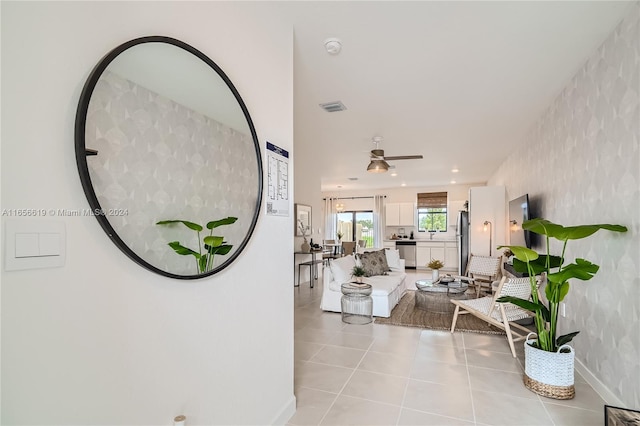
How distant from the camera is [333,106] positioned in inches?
148

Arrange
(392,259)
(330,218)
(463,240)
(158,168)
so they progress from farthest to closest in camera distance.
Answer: (330,218), (463,240), (392,259), (158,168)

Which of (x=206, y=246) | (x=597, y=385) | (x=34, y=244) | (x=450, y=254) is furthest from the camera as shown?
(x=450, y=254)

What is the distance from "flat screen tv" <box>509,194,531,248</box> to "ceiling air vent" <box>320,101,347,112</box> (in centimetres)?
283

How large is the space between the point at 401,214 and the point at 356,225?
1653mm

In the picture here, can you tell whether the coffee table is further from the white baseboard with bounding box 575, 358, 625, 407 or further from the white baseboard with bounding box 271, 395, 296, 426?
the white baseboard with bounding box 271, 395, 296, 426

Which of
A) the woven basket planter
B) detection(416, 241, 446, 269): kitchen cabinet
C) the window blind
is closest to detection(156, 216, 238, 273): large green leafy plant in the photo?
the woven basket planter

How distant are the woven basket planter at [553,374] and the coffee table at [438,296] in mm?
2288

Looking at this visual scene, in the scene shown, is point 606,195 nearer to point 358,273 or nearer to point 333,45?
point 333,45

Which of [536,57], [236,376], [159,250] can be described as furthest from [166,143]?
[536,57]

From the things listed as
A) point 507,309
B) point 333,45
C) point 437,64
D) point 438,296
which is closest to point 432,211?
point 438,296

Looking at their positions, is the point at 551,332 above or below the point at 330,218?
below

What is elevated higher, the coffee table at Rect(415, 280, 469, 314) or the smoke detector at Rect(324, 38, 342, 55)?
the smoke detector at Rect(324, 38, 342, 55)

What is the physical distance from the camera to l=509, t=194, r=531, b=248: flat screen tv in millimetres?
4414

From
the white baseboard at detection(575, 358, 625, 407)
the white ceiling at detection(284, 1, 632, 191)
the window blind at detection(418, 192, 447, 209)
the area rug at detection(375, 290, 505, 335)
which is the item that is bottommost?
the area rug at detection(375, 290, 505, 335)
